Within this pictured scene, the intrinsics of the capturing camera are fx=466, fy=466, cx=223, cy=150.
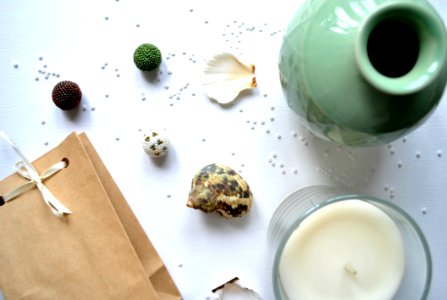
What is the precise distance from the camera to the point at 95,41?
703 mm

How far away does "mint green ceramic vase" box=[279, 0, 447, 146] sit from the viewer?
0.45 meters

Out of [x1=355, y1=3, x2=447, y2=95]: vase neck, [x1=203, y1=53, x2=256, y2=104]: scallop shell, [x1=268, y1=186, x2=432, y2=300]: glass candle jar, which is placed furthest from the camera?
[x1=203, y1=53, x2=256, y2=104]: scallop shell

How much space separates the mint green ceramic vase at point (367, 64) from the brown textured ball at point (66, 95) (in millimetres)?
323

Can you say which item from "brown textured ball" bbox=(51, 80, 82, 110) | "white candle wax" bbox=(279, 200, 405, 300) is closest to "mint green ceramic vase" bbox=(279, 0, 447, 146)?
"white candle wax" bbox=(279, 200, 405, 300)

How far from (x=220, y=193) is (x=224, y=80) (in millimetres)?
166

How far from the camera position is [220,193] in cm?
66

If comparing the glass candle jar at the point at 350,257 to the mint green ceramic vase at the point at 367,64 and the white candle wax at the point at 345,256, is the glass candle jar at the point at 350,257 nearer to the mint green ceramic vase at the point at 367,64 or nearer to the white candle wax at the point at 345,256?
the white candle wax at the point at 345,256

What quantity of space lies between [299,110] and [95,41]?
34 cm

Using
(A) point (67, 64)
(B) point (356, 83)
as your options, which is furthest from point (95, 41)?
(B) point (356, 83)

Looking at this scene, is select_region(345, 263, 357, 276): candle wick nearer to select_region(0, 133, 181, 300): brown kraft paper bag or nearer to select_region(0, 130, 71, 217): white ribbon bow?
select_region(0, 133, 181, 300): brown kraft paper bag

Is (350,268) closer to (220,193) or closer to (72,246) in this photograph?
(220,193)

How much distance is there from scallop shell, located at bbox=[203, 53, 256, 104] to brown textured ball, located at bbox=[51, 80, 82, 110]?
188 millimetres

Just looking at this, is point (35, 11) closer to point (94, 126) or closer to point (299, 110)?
point (94, 126)

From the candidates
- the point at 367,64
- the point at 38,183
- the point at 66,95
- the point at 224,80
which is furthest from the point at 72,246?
the point at 367,64
